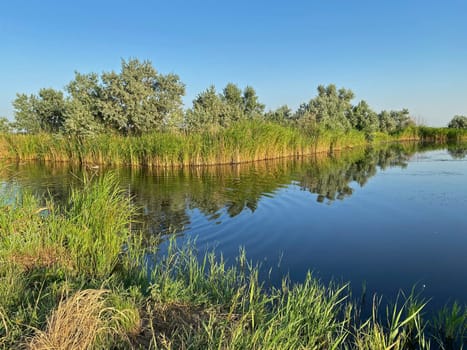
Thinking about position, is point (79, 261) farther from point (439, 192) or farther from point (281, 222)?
point (439, 192)

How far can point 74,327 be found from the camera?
2508mm

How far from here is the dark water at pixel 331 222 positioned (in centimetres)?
538

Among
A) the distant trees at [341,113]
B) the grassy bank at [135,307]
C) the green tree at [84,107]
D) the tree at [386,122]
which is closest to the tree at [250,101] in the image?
the distant trees at [341,113]

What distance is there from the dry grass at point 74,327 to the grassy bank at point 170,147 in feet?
57.1

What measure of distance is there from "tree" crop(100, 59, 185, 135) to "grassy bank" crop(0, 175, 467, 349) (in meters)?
21.1

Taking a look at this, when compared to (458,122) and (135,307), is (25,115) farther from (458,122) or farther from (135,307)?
(458,122)

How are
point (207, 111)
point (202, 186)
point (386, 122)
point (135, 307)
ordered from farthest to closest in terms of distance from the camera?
point (386, 122), point (207, 111), point (202, 186), point (135, 307)

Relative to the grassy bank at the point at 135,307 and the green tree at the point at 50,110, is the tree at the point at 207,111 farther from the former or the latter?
the grassy bank at the point at 135,307

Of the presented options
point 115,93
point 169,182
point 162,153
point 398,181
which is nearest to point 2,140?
point 115,93

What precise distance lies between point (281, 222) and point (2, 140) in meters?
25.8

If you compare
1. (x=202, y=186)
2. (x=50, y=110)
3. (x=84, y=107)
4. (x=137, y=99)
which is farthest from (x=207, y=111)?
(x=202, y=186)

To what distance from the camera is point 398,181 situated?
47.8 ft

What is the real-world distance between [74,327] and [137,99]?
2553cm

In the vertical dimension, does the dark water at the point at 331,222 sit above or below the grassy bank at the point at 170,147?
below
